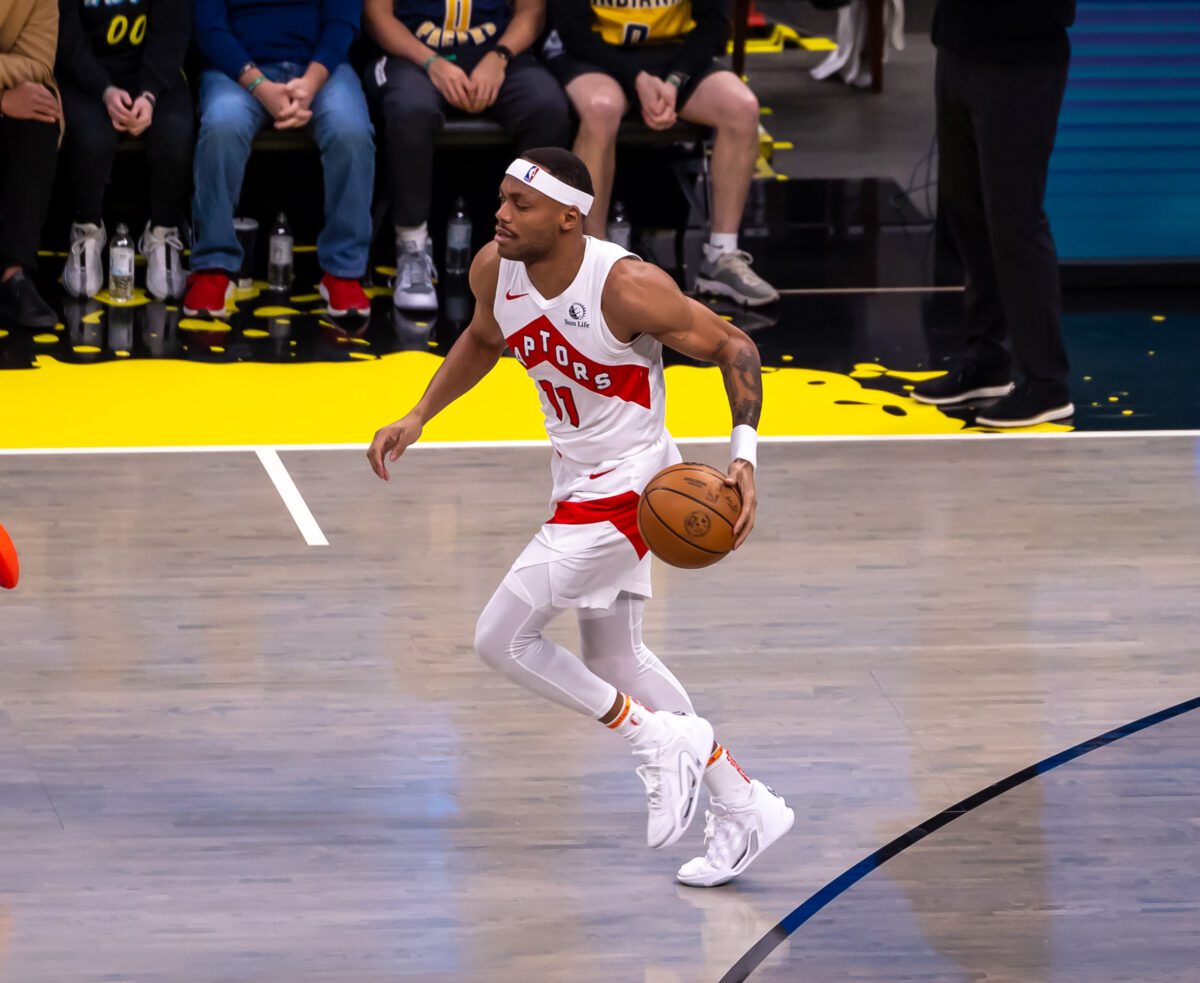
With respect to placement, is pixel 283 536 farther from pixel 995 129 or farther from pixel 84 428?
pixel 995 129

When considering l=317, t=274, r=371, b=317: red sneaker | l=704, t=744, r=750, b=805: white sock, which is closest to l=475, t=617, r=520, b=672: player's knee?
l=704, t=744, r=750, b=805: white sock

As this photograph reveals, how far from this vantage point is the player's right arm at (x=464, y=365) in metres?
4.14

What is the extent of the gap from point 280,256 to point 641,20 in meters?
1.74

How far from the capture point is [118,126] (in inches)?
317

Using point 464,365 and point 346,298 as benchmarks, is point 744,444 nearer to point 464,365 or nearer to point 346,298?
point 464,365

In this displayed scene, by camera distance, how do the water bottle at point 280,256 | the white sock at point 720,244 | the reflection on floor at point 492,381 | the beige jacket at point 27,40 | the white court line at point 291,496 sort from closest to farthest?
1. the white court line at point 291,496
2. the reflection on floor at point 492,381
3. the beige jacket at point 27,40
4. the water bottle at point 280,256
5. the white sock at point 720,244

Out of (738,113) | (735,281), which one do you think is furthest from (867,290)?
(738,113)

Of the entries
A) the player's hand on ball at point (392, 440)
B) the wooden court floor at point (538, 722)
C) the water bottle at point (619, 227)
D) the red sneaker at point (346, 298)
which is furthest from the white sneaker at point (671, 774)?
the water bottle at point (619, 227)

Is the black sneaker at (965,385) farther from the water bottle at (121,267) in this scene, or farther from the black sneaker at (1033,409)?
the water bottle at (121,267)

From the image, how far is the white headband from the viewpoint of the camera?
3902mm

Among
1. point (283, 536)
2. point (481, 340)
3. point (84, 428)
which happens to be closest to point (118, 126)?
point (84, 428)

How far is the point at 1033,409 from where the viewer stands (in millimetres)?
7020

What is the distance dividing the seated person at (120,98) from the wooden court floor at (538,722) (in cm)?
188

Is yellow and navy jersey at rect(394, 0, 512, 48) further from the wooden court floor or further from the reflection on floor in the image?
the wooden court floor
